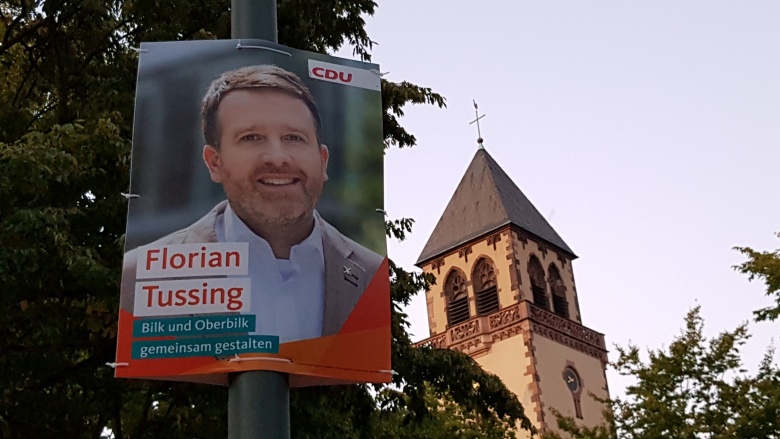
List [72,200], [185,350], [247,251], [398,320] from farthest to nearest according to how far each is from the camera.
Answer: [398,320]
[72,200]
[247,251]
[185,350]

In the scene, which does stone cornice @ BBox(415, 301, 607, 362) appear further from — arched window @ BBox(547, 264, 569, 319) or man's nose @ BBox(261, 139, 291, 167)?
man's nose @ BBox(261, 139, 291, 167)

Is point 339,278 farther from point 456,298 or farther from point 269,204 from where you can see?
point 456,298

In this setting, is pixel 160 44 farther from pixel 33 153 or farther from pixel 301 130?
pixel 33 153

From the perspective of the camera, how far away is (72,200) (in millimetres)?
9734

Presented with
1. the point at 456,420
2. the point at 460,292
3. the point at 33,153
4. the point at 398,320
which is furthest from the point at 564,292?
the point at 33,153

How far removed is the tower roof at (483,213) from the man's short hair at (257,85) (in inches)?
1889

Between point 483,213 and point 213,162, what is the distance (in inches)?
1977

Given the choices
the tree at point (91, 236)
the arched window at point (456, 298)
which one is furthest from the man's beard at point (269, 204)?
the arched window at point (456, 298)

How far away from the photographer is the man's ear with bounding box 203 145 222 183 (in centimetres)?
553

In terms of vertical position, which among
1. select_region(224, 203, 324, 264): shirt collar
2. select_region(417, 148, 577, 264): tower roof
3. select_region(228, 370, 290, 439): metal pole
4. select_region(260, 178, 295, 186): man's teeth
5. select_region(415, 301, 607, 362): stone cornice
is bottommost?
select_region(228, 370, 290, 439): metal pole

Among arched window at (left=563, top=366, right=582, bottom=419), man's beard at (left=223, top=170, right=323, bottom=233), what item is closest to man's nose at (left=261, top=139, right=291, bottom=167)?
man's beard at (left=223, top=170, right=323, bottom=233)

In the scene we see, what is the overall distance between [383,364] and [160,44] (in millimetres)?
2167

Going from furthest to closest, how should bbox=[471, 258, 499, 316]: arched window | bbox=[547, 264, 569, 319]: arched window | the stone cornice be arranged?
1. bbox=[547, 264, 569, 319]: arched window
2. bbox=[471, 258, 499, 316]: arched window
3. the stone cornice

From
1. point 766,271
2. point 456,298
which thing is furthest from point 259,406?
point 456,298
